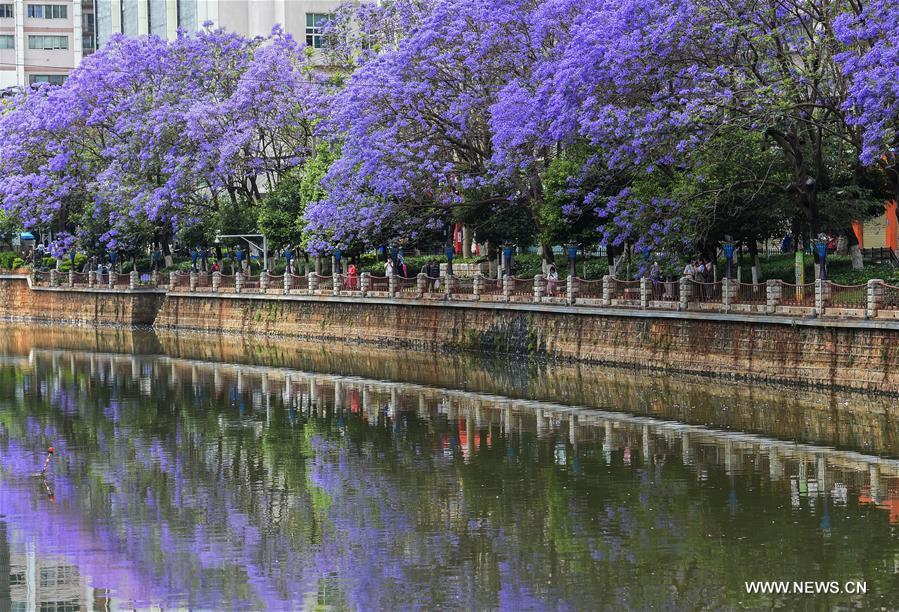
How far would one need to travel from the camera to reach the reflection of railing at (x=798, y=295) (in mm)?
37969

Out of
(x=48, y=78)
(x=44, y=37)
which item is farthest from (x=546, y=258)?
(x=44, y=37)

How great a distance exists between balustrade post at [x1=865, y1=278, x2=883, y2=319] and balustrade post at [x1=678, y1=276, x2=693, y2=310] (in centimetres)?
692

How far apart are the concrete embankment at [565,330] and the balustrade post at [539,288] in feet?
1.36

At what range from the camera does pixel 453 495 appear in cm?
2647

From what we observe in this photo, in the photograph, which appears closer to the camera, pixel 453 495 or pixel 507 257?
pixel 453 495

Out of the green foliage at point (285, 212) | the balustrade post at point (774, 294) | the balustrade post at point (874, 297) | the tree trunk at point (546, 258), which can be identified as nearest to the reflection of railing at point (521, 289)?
the tree trunk at point (546, 258)

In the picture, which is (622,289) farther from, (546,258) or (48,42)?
(48,42)

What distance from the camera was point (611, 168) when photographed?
140 feet

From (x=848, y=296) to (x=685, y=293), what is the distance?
590 centimetres

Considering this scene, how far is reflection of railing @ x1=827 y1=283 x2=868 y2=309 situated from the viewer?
36.2 meters

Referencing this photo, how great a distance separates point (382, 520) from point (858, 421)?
488 inches

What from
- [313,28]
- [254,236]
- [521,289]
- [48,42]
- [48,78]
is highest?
[48,42]

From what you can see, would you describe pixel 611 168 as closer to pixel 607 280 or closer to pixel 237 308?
pixel 607 280

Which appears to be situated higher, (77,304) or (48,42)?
(48,42)
